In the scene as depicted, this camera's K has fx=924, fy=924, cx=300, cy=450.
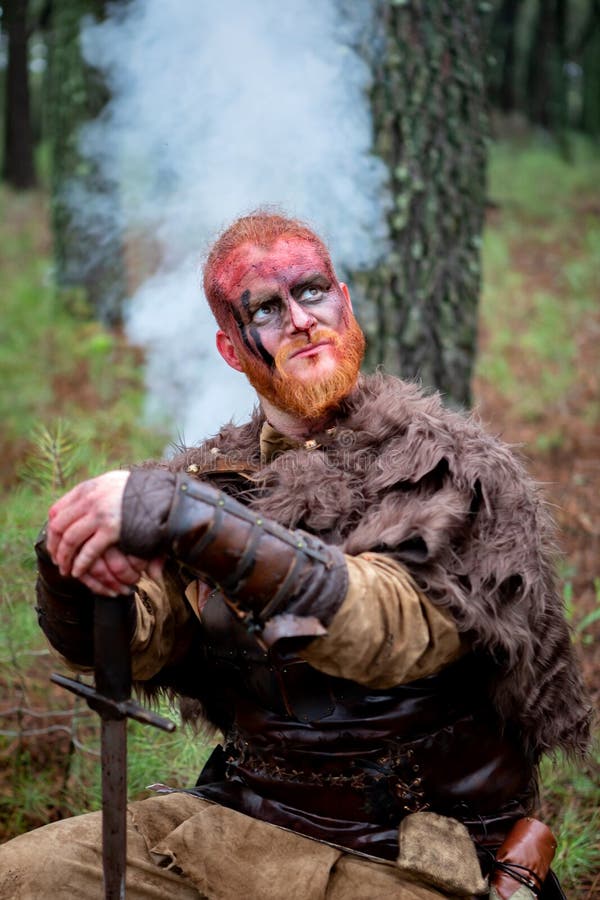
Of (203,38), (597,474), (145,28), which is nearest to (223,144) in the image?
(203,38)

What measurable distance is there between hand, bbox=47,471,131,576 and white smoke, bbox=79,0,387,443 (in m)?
1.45

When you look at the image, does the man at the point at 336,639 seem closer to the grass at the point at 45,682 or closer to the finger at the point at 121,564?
the finger at the point at 121,564

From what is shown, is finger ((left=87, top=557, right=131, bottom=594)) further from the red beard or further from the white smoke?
the white smoke

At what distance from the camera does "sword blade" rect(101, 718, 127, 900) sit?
2.05 metres

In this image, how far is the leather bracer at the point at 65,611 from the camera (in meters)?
2.07

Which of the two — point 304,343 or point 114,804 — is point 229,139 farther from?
point 114,804

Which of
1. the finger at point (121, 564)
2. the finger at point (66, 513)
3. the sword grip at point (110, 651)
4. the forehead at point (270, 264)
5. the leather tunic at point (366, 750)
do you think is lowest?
the leather tunic at point (366, 750)

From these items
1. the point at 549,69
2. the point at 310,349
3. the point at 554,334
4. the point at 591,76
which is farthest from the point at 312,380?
the point at 549,69

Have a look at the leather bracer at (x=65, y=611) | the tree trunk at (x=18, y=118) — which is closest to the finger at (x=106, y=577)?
the leather bracer at (x=65, y=611)

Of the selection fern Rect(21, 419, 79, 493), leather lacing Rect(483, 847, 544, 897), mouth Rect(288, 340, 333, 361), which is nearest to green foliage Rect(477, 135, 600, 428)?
fern Rect(21, 419, 79, 493)

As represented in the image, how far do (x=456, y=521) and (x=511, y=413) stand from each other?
16.8ft

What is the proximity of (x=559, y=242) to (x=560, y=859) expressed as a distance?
392 inches

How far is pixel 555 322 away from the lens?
29.1 ft

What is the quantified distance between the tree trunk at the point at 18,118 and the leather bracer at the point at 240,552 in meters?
7.94
